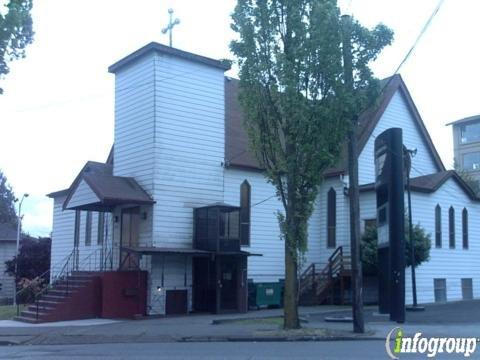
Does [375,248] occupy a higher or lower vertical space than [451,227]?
lower

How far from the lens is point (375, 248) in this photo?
2795 cm

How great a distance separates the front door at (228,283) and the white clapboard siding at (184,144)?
173 centimetres

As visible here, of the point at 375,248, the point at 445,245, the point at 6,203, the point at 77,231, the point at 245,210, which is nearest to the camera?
the point at 375,248

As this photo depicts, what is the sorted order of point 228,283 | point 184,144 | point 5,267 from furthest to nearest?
point 5,267 < point 184,144 < point 228,283

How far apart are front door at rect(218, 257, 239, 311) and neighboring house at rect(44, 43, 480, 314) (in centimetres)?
4

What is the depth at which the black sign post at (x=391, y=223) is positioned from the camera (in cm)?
1934

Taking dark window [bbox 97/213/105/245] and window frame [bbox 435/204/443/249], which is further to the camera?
window frame [bbox 435/204/443/249]

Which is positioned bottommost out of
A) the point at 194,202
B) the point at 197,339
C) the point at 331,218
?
the point at 197,339

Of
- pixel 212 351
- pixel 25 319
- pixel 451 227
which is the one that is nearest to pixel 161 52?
pixel 25 319

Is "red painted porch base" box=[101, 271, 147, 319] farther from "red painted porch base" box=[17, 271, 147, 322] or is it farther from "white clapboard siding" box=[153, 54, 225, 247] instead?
"white clapboard siding" box=[153, 54, 225, 247]

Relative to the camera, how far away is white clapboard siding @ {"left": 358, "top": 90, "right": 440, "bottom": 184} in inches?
1280

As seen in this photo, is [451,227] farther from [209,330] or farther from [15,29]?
[15,29]

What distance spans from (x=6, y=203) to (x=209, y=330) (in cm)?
6392

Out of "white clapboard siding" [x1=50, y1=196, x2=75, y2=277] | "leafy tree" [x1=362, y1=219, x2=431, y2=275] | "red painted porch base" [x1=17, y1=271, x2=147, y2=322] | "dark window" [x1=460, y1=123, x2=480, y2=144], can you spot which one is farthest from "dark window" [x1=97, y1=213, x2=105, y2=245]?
"dark window" [x1=460, y1=123, x2=480, y2=144]
